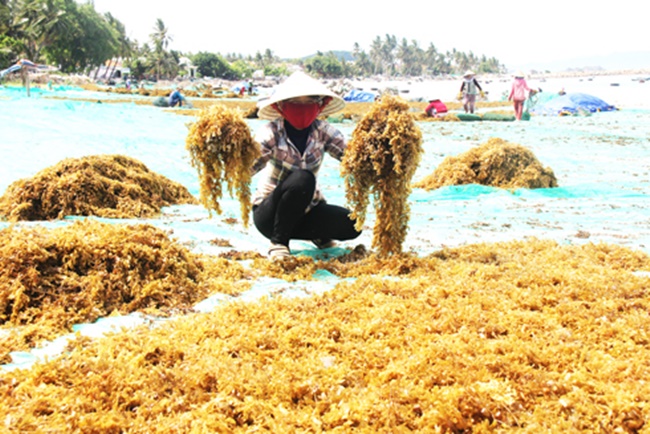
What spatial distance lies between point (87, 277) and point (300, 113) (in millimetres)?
2096

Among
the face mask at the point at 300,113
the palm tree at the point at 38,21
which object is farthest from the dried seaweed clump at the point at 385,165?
the palm tree at the point at 38,21

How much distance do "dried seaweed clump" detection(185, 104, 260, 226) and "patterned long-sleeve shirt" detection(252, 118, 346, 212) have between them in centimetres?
25

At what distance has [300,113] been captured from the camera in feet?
15.1

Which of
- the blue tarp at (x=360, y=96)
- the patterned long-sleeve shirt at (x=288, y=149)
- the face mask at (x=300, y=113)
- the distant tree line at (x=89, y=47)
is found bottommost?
the patterned long-sleeve shirt at (x=288, y=149)

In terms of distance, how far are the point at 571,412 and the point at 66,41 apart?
227 feet

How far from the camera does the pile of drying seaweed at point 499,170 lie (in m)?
8.29

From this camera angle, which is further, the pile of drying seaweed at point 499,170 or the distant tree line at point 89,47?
the distant tree line at point 89,47

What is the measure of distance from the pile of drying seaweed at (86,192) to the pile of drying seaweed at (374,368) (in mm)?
3226

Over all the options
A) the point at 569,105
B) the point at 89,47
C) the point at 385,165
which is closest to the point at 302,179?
the point at 385,165

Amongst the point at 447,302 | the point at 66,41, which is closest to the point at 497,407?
the point at 447,302

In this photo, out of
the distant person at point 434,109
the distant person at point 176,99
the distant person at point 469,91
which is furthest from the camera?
the distant person at point 176,99

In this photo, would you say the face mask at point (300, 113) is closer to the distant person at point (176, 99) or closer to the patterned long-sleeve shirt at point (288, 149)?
the patterned long-sleeve shirt at point (288, 149)

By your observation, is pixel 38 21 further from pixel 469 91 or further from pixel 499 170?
pixel 499 170

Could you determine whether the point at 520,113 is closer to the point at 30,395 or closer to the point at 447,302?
the point at 447,302
